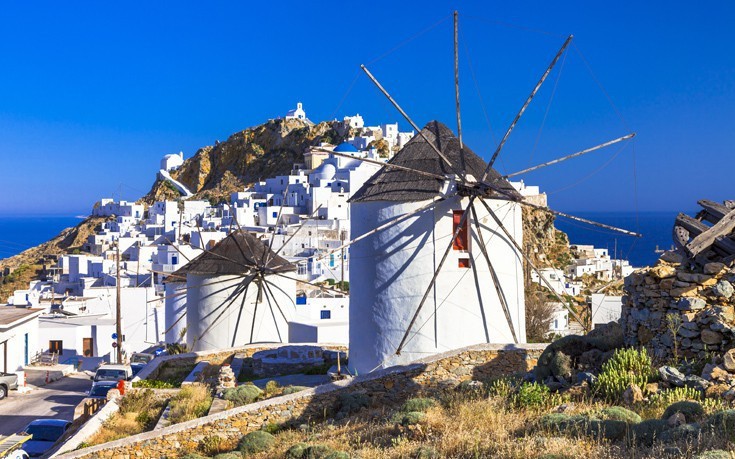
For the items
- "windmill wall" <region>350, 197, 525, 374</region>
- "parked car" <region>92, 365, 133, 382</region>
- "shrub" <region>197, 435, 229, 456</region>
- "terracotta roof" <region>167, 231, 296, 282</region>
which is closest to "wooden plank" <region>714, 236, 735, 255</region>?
"windmill wall" <region>350, 197, 525, 374</region>

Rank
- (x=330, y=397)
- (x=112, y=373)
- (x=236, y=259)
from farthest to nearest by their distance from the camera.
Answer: (x=236, y=259) → (x=112, y=373) → (x=330, y=397)

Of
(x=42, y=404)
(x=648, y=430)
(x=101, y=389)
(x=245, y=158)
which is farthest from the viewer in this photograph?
(x=245, y=158)

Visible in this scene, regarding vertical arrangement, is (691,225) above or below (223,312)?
above

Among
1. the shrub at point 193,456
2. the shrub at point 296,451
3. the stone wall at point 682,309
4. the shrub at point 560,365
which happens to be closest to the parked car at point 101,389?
the shrub at point 193,456

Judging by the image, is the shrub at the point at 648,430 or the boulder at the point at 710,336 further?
the boulder at the point at 710,336

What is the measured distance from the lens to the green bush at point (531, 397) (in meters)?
9.26

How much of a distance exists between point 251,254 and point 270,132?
319 ft

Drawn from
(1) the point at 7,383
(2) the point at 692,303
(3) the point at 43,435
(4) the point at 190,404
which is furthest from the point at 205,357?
(2) the point at 692,303

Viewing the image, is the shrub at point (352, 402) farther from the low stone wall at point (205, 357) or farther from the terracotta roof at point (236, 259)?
the terracotta roof at point (236, 259)

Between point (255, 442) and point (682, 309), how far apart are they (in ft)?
19.4

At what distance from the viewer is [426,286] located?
580 inches

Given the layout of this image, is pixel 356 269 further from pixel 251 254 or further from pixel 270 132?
pixel 270 132

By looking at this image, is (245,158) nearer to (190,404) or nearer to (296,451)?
(190,404)

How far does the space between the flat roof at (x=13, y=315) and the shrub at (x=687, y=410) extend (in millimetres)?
22499
